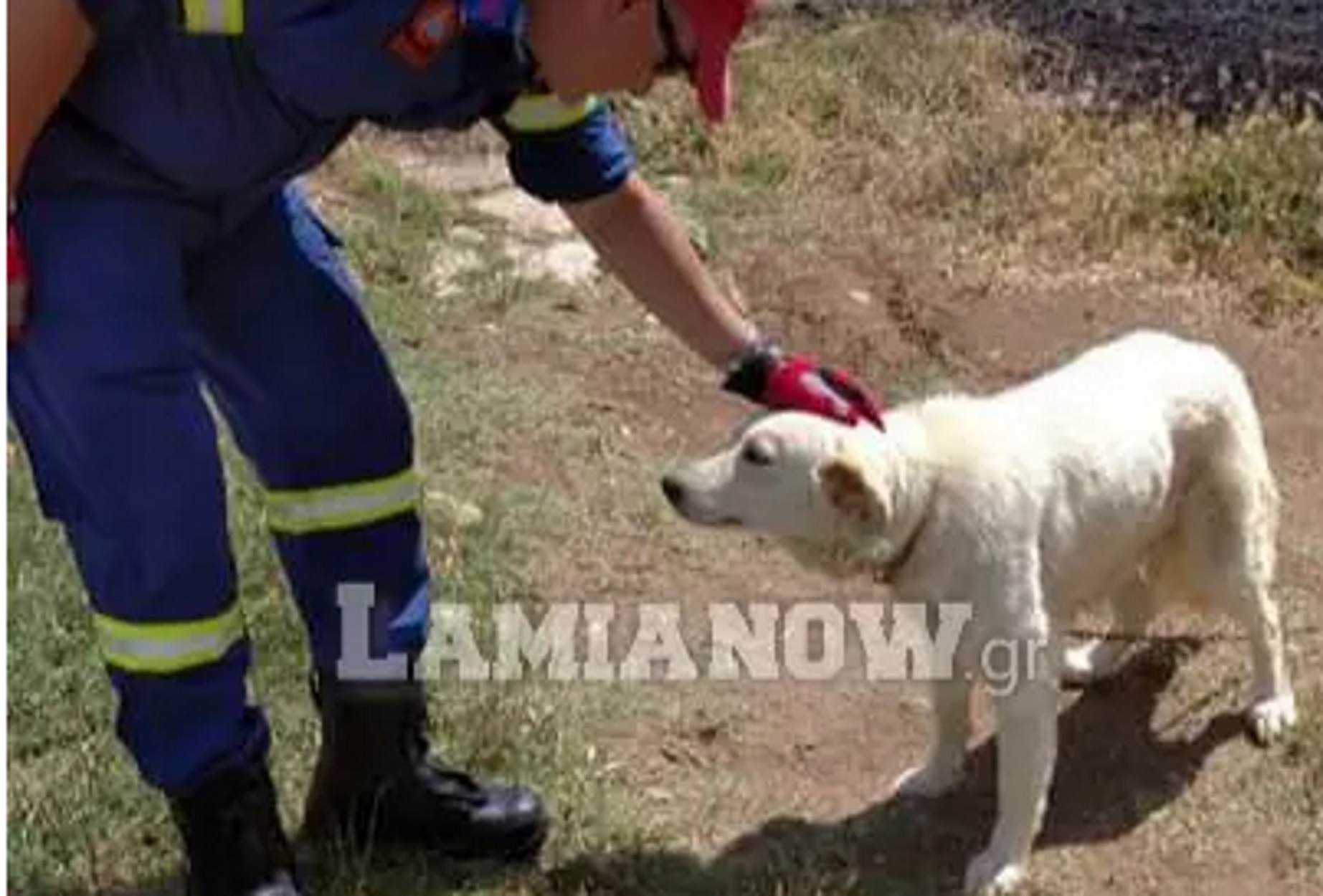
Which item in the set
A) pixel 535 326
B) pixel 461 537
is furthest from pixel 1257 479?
pixel 535 326

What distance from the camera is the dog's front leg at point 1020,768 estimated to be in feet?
13.0

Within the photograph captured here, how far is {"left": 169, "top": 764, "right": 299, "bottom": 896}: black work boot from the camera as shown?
3395 millimetres

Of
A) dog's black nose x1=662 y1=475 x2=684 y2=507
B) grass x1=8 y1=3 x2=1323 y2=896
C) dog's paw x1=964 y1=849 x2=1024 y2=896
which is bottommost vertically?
grass x1=8 y1=3 x2=1323 y2=896

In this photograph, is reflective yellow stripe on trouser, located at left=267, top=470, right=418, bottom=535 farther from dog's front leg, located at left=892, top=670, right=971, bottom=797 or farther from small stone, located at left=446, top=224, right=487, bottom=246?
small stone, located at left=446, top=224, right=487, bottom=246

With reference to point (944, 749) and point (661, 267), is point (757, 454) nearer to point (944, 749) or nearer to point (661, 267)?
point (661, 267)

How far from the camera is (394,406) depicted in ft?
11.8

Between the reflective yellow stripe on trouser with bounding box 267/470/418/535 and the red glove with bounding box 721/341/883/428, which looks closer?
the reflective yellow stripe on trouser with bounding box 267/470/418/535

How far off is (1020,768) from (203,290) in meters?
1.50

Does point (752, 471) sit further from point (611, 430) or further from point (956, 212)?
point (956, 212)

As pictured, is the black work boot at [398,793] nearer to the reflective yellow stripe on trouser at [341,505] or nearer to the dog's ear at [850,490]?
the reflective yellow stripe on trouser at [341,505]

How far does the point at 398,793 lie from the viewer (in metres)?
3.84

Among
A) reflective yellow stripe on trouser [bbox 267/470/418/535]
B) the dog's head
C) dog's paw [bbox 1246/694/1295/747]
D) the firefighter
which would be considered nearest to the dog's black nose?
the dog's head

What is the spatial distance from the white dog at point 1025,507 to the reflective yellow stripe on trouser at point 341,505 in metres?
0.49

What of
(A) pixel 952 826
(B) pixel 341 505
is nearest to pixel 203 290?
(B) pixel 341 505
